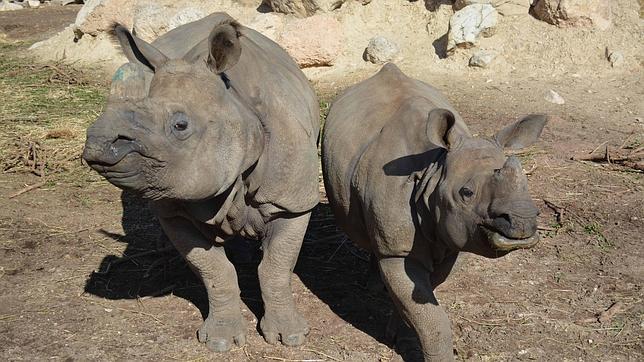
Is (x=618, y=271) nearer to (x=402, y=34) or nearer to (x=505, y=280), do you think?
(x=505, y=280)

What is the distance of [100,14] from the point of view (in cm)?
1269

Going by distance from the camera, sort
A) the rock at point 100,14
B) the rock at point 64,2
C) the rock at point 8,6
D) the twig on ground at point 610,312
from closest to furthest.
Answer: the twig on ground at point 610,312 < the rock at point 100,14 < the rock at point 8,6 < the rock at point 64,2

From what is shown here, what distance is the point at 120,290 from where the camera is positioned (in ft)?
18.7

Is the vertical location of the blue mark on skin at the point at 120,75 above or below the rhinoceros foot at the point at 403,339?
above

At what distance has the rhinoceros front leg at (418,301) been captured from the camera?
14.3 feet

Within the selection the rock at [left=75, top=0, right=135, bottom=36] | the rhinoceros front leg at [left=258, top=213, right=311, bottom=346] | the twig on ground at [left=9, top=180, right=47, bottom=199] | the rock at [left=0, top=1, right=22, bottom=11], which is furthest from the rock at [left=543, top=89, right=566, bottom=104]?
the rock at [left=0, top=1, right=22, bottom=11]

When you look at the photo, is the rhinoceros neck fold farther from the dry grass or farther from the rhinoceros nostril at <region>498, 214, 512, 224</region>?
the dry grass

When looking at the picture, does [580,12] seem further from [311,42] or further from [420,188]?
[420,188]

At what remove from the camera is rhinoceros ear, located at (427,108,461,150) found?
12.8 feet

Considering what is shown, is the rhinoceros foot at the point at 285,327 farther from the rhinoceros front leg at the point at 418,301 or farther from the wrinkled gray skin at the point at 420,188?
the rhinoceros front leg at the point at 418,301

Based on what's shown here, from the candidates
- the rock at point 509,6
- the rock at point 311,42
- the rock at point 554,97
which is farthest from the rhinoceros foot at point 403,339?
the rock at point 509,6

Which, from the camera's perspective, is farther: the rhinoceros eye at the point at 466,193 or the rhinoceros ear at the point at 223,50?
the rhinoceros ear at the point at 223,50

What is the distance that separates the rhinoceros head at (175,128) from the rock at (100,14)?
9.03 m

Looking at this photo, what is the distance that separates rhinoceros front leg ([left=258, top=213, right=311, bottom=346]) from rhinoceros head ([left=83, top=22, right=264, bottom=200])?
83 centimetres
